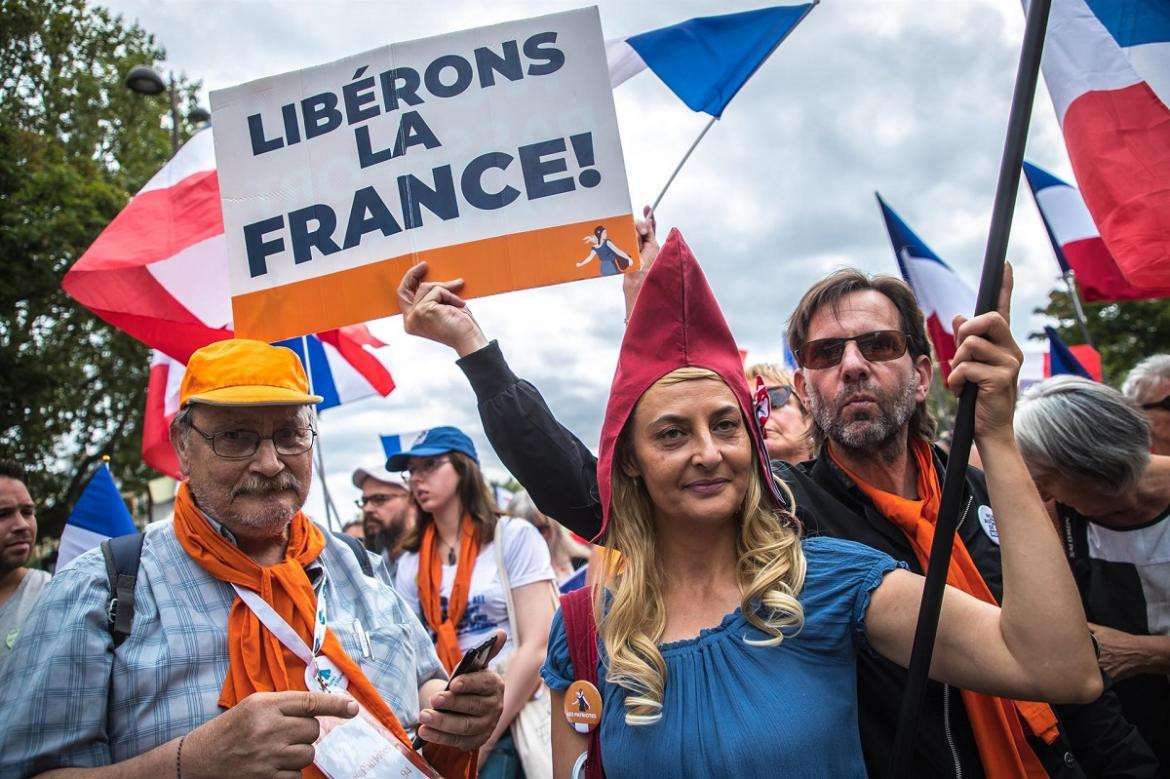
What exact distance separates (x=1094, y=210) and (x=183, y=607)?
303 cm

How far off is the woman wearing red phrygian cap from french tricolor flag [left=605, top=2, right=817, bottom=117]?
2.35m

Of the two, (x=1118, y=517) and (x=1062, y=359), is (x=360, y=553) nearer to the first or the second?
(x=1118, y=517)

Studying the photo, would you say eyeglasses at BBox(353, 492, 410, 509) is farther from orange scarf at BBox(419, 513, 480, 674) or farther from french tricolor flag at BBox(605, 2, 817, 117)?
french tricolor flag at BBox(605, 2, 817, 117)

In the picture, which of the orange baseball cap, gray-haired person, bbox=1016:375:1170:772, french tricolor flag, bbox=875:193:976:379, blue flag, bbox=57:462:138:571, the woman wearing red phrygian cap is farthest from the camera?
french tricolor flag, bbox=875:193:976:379

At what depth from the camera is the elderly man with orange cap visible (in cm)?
196

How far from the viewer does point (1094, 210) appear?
9.36ft

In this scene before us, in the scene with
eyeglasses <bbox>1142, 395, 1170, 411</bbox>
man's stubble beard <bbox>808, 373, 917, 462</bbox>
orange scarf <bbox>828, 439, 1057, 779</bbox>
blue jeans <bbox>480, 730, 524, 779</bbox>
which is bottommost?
blue jeans <bbox>480, 730, 524, 779</bbox>

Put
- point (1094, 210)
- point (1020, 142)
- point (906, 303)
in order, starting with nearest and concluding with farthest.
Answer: point (1020, 142), point (906, 303), point (1094, 210)

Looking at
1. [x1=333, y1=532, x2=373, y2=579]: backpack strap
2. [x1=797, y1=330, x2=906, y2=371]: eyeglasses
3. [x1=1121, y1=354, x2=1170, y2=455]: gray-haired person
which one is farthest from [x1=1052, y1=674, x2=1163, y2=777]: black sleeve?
[x1=1121, y1=354, x2=1170, y2=455]: gray-haired person

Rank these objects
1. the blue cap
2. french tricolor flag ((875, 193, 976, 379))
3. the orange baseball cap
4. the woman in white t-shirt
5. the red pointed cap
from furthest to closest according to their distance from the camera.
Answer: french tricolor flag ((875, 193, 976, 379)), the blue cap, the woman in white t-shirt, the orange baseball cap, the red pointed cap

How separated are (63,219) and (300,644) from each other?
464 inches

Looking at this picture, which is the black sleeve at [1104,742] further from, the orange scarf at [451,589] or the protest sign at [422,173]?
the orange scarf at [451,589]

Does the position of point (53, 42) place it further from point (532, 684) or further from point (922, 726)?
point (922, 726)

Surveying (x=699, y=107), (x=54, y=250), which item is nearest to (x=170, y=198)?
(x=699, y=107)
